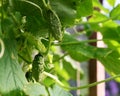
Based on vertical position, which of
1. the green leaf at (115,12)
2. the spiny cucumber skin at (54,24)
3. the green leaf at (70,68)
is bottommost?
the spiny cucumber skin at (54,24)

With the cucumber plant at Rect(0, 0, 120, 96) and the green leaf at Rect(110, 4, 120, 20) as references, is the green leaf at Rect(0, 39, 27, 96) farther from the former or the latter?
the green leaf at Rect(110, 4, 120, 20)

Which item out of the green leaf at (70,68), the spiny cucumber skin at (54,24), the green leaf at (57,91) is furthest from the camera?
the green leaf at (70,68)

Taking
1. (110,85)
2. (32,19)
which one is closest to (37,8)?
(32,19)

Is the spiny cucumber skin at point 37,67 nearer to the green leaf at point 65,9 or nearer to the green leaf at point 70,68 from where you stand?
the green leaf at point 65,9

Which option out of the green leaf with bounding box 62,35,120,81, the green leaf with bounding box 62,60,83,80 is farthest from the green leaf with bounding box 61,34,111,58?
the green leaf with bounding box 62,60,83,80

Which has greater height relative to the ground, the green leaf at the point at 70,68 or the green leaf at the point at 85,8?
the green leaf at the point at 70,68

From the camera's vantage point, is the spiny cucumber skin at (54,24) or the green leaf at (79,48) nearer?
the spiny cucumber skin at (54,24)

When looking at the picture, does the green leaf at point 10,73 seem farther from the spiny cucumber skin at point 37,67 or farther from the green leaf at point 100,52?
the green leaf at point 100,52

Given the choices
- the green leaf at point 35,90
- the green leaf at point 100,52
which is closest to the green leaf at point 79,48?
the green leaf at point 100,52

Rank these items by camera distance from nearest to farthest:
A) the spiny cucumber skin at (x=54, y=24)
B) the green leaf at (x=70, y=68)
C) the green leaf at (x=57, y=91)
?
the spiny cucumber skin at (x=54, y=24) → the green leaf at (x=57, y=91) → the green leaf at (x=70, y=68)

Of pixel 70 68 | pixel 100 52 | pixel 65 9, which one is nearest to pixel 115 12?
pixel 100 52
